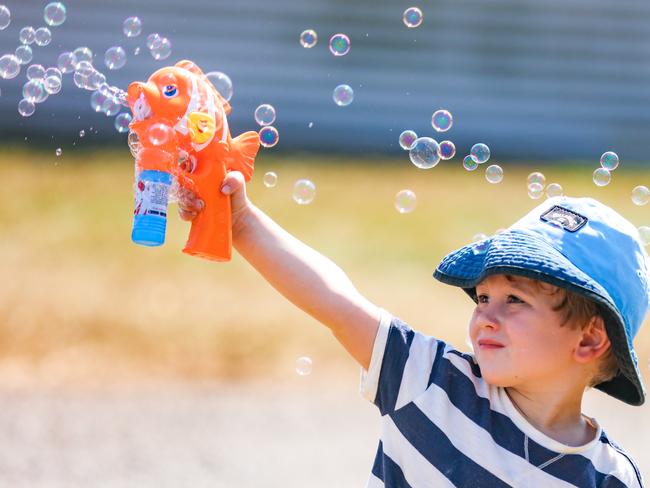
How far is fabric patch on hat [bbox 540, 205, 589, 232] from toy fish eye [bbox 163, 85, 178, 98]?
75cm

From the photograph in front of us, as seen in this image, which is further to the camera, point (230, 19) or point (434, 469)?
point (230, 19)

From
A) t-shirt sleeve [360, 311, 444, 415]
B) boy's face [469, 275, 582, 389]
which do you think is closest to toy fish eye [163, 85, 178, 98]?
t-shirt sleeve [360, 311, 444, 415]

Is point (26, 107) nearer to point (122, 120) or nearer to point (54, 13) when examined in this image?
point (54, 13)

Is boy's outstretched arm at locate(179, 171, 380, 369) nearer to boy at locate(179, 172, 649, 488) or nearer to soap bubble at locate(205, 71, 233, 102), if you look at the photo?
boy at locate(179, 172, 649, 488)

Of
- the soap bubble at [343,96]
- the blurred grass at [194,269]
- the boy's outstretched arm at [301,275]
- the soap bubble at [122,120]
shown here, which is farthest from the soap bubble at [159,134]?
the blurred grass at [194,269]

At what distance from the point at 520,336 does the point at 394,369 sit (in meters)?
0.24

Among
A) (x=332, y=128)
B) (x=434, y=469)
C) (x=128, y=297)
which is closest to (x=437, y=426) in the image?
(x=434, y=469)

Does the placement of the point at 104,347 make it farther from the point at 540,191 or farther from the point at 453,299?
the point at 540,191

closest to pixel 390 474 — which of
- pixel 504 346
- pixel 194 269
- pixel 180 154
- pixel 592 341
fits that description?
pixel 504 346

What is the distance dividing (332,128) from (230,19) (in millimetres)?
1364

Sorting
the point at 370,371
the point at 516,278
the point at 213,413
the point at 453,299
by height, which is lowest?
the point at 213,413

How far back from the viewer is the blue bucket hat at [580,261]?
1893 millimetres

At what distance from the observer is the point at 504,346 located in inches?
75.7

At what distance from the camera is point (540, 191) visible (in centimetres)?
255
